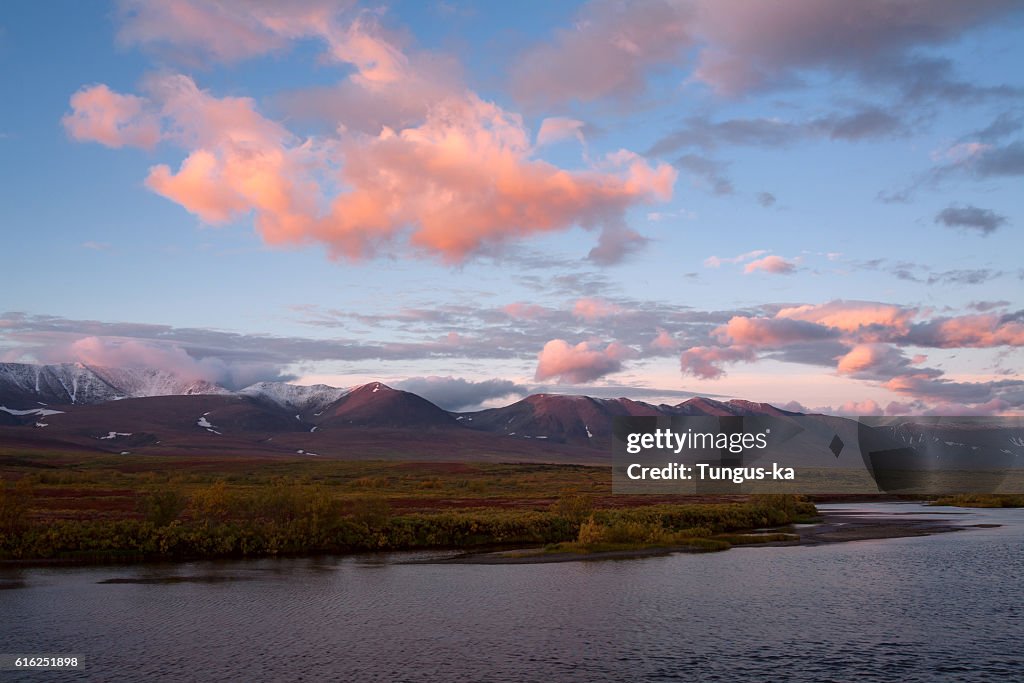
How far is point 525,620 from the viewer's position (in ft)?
123

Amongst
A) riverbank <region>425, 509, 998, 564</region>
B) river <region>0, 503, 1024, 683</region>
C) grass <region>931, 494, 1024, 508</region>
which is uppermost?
river <region>0, 503, 1024, 683</region>

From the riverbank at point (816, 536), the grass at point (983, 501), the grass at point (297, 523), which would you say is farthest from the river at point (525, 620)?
the grass at point (983, 501)

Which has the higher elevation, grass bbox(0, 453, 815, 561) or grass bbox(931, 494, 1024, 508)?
grass bbox(0, 453, 815, 561)

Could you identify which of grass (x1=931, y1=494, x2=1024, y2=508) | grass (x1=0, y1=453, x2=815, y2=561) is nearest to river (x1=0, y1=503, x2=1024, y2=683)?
grass (x1=0, y1=453, x2=815, y2=561)

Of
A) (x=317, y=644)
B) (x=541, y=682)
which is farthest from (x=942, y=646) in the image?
(x=317, y=644)

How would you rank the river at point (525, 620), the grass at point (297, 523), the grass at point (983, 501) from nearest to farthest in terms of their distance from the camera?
the river at point (525, 620)
the grass at point (297, 523)
the grass at point (983, 501)

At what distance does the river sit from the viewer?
2941 cm

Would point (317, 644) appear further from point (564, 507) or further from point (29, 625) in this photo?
point (564, 507)

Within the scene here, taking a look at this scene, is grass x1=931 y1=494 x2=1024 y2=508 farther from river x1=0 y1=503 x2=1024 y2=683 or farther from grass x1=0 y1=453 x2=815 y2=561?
river x1=0 y1=503 x2=1024 y2=683

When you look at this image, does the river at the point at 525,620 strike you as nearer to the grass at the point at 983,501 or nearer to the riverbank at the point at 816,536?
the riverbank at the point at 816,536

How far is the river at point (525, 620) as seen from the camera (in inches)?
A: 1158

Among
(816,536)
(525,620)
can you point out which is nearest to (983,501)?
(816,536)

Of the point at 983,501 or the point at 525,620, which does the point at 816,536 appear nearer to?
the point at 525,620

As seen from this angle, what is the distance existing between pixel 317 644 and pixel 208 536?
28.3m
